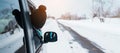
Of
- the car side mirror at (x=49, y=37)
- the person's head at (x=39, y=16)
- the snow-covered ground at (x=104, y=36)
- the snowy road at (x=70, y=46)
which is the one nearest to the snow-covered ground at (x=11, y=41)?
the person's head at (x=39, y=16)

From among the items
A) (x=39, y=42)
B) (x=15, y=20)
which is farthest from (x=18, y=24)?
(x=39, y=42)

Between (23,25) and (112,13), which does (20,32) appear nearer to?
(23,25)

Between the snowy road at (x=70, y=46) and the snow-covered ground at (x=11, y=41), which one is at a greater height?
the snow-covered ground at (x=11, y=41)

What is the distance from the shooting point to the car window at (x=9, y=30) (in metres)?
1.93

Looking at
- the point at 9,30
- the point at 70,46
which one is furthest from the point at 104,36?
the point at 9,30

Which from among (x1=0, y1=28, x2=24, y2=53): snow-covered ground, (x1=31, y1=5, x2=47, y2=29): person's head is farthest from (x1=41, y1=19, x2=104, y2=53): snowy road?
(x1=0, y1=28, x2=24, y2=53): snow-covered ground

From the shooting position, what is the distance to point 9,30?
2158mm

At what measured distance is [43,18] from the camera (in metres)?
2.57

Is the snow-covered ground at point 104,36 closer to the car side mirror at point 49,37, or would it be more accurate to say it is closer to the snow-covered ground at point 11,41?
the car side mirror at point 49,37

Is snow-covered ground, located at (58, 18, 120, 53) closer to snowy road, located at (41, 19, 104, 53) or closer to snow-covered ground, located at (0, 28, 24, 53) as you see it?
snowy road, located at (41, 19, 104, 53)

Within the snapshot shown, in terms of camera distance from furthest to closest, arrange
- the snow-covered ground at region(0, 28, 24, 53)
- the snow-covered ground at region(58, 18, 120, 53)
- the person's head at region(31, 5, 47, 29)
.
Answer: the snow-covered ground at region(58, 18, 120, 53), the person's head at region(31, 5, 47, 29), the snow-covered ground at region(0, 28, 24, 53)

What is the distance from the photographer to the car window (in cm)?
193

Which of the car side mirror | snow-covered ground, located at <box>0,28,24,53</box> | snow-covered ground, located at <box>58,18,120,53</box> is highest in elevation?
snow-covered ground, located at <box>0,28,24,53</box>

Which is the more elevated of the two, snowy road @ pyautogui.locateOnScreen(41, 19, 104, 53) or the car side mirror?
the car side mirror
